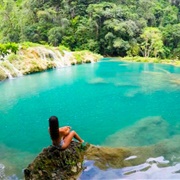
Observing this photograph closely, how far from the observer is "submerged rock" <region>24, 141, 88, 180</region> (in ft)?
14.0

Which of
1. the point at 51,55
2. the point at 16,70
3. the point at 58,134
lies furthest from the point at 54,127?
the point at 51,55

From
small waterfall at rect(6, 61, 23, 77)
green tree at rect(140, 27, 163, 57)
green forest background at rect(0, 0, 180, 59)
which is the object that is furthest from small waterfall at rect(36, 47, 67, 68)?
green tree at rect(140, 27, 163, 57)

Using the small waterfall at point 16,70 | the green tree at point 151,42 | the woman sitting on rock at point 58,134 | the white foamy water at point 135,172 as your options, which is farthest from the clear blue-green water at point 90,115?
the green tree at point 151,42

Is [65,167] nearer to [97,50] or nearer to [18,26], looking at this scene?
[97,50]

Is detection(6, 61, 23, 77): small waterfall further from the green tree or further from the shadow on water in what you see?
the green tree

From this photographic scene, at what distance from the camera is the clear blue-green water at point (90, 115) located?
6.82 meters

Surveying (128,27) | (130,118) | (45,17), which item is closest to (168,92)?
(130,118)

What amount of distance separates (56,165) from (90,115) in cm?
531

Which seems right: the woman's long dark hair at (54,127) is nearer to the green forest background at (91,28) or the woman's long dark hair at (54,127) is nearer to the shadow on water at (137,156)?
the shadow on water at (137,156)

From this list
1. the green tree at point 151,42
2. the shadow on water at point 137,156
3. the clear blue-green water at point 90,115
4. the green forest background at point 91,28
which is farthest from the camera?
the green forest background at point 91,28

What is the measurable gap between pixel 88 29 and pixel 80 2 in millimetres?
6259

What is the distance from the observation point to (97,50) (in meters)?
41.9

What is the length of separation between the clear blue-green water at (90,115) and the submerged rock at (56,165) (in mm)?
353

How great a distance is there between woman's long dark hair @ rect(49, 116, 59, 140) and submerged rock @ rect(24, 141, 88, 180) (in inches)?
13.3
